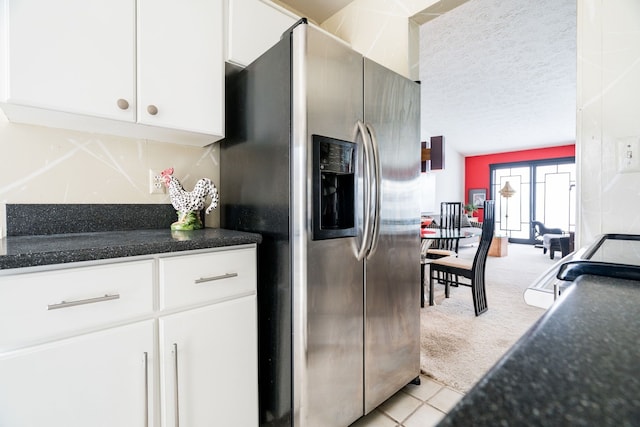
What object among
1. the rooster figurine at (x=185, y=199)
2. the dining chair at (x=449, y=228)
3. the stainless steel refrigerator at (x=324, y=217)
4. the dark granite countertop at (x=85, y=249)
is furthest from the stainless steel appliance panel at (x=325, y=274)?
the dining chair at (x=449, y=228)

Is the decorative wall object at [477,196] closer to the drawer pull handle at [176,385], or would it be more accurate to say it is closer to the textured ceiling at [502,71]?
the textured ceiling at [502,71]

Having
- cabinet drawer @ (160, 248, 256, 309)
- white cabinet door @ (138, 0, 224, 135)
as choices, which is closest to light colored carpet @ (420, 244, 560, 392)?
cabinet drawer @ (160, 248, 256, 309)

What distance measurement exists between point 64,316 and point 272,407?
937mm

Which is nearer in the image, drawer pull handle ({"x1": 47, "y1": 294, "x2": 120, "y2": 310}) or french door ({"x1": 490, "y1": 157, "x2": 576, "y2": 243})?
drawer pull handle ({"x1": 47, "y1": 294, "x2": 120, "y2": 310})

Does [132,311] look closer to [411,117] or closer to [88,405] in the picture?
[88,405]

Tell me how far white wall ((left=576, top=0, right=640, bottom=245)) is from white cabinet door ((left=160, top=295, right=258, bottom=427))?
1.47 meters

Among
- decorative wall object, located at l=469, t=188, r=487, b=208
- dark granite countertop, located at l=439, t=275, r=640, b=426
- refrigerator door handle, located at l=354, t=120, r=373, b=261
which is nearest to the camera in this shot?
dark granite countertop, located at l=439, t=275, r=640, b=426

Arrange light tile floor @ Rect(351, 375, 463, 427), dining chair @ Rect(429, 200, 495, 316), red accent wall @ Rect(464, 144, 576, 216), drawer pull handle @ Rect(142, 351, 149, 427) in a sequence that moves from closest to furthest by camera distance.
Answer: drawer pull handle @ Rect(142, 351, 149, 427)
light tile floor @ Rect(351, 375, 463, 427)
dining chair @ Rect(429, 200, 495, 316)
red accent wall @ Rect(464, 144, 576, 216)

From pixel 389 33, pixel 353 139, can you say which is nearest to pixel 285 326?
pixel 353 139

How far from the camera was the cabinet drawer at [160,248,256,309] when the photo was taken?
1.09 m

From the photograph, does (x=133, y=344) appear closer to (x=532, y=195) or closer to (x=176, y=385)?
(x=176, y=385)

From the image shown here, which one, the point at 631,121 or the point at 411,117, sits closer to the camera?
the point at 631,121

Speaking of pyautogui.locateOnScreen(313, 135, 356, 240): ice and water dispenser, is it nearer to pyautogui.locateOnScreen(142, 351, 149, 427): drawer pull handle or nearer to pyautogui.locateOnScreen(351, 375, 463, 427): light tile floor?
pyautogui.locateOnScreen(142, 351, 149, 427): drawer pull handle

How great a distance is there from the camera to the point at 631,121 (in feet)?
3.67
